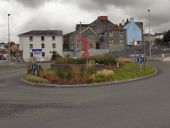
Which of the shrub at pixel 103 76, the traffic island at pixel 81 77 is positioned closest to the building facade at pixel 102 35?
the traffic island at pixel 81 77

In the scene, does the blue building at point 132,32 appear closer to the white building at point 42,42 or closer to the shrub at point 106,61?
the white building at point 42,42

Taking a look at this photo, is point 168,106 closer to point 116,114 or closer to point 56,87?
point 116,114

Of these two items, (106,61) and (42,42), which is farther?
(42,42)

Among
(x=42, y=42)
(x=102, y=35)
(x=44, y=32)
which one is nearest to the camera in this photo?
(x=42, y=42)

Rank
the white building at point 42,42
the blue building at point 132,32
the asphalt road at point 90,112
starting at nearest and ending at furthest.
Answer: the asphalt road at point 90,112 → the white building at point 42,42 → the blue building at point 132,32

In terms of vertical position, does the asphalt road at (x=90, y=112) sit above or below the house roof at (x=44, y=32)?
below

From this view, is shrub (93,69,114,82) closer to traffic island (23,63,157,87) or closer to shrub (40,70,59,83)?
traffic island (23,63,157,87)

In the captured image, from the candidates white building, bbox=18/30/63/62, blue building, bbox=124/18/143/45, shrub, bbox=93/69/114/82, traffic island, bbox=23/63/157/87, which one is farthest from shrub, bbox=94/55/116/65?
blue building, bbox=124/18/143/45

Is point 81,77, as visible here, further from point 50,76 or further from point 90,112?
point 90,112

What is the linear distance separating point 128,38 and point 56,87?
8598 centimetres

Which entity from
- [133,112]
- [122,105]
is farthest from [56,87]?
[133,112]

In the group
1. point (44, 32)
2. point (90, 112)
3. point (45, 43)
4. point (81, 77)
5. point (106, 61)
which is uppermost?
point (44, 32)

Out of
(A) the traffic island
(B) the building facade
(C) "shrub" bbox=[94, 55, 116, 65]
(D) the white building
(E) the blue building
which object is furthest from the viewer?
(E) the blue building

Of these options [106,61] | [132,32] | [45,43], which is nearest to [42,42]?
[45,43]
